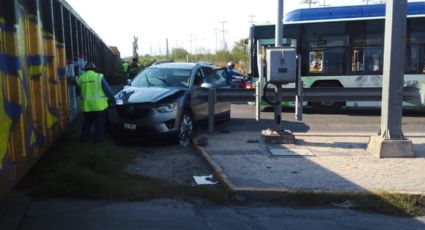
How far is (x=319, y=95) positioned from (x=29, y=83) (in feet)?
30.3

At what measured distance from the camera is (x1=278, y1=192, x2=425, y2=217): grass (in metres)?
6.35

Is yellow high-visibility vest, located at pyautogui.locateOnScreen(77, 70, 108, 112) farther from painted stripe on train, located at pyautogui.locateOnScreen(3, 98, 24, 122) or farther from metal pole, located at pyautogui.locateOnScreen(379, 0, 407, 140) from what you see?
metal pole, located at pyautogui.locateOnScreen(379, 0, 407, 140)

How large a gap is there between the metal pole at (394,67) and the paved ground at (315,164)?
63cm

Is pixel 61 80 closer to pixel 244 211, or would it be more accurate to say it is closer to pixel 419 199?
pixel 244 211

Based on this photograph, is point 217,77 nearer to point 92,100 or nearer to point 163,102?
point 163,102

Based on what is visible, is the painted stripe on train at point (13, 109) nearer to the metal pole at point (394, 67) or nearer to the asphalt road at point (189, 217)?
the asphalt road at point (189, 217)

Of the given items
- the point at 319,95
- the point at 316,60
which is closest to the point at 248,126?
the point at 319,95

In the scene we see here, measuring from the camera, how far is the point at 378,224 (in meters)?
5.89

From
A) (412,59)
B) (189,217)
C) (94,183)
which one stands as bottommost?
(189,217)

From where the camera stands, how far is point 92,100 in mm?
9867

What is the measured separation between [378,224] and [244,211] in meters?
1.51

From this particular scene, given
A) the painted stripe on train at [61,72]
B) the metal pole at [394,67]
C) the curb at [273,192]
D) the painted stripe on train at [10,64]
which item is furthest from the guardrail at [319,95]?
the painted stripe on train at [10,64]

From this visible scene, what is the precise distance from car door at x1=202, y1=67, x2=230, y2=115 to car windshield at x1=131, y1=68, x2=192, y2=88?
0.73 meters

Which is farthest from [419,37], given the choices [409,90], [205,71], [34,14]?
[34,14]
